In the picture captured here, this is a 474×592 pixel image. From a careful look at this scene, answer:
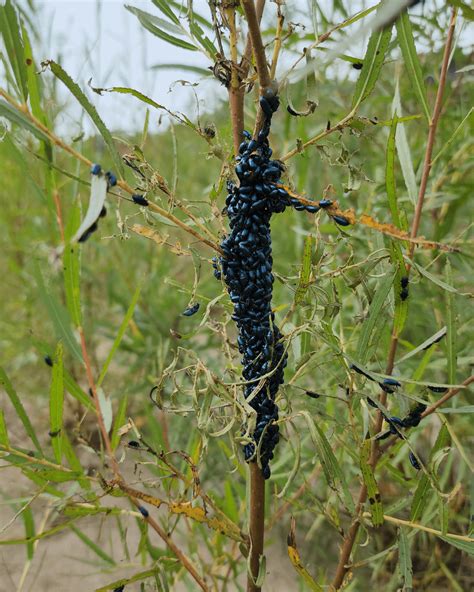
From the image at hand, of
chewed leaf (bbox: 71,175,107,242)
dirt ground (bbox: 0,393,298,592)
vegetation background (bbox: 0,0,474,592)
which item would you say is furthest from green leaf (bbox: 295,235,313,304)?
dirt ground (bbox: 0,393,298,592)

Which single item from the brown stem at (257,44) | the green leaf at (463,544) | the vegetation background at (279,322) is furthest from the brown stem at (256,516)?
the brown stem at (257,44)

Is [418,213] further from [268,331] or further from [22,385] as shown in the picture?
[22,385]

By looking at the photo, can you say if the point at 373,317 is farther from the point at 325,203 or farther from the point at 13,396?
the point at 13,396

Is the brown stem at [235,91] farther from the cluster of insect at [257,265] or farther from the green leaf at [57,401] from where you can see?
the green leaf at [57,401]

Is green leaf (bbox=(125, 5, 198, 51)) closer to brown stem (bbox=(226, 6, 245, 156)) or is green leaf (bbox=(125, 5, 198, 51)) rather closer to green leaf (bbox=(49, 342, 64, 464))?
brown stem (bbox=(226, 6, 245, 156))

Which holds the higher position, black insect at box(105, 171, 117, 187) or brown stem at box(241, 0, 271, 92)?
brown stem at box(241, 0, 271, 92)

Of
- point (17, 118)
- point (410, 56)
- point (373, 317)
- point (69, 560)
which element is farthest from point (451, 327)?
point (69, 560)

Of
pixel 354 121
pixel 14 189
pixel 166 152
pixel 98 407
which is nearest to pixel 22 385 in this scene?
pixel 14 189
